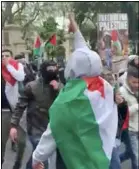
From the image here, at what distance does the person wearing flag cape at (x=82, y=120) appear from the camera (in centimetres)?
314

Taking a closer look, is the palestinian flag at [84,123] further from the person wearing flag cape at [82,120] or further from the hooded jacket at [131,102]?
the hooded jacket at [131,102]

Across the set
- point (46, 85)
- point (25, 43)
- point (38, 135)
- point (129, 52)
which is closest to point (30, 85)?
point (46, 85)

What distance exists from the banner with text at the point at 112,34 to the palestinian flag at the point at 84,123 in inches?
40.8

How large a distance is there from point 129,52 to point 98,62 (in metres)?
1.05

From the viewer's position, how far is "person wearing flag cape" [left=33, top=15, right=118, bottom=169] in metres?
3.14

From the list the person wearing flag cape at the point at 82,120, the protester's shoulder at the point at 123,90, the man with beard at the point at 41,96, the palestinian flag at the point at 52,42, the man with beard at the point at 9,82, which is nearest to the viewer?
the person wearing flag cape at the point at 82,120

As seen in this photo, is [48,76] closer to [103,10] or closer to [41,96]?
[41,96]

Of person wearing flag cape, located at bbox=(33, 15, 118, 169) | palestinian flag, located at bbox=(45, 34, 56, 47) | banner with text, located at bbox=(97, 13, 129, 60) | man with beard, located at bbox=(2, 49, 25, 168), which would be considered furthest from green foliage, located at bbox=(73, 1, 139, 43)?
person wearing flag cape, located at bbox=(33, 15, 118, 169)

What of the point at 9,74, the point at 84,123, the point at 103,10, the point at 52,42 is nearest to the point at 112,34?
the point at 103,10

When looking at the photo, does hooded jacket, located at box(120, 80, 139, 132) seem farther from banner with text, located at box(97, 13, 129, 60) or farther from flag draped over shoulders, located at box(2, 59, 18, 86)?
flag draped over shoulders, located at box(2, 59, 18, 86)

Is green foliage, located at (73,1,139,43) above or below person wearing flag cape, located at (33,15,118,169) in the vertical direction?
above

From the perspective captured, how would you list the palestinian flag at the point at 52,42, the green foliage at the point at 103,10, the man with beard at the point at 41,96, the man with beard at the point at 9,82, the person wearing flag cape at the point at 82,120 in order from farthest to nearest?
the palestinian flag at the point at 52,42
the man with beard at the point at 9,82
the green foliage at the point at 103,10
the man with beard at the point at 41,96
the person wearing flag cape at the point at 82,120

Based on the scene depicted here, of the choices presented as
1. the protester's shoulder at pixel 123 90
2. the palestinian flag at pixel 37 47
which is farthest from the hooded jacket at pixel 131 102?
the palestinian flag at pixel 37 47

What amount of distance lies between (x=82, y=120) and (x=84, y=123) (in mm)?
25
